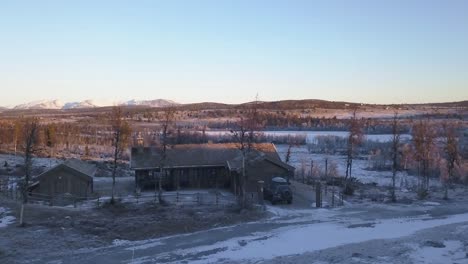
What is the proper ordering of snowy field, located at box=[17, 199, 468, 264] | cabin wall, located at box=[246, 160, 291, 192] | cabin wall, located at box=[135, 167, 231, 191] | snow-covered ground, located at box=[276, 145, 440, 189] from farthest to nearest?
snow-covered ground, located at box=[276, 145, 440, 189] < cabin wall, located at box=[135, 167, 231, 191] < cabin wall, located at box=[246, 160, 291, 192] < snowy field, located at box=[17, 199, 468, 264]

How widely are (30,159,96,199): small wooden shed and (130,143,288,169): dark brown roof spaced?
14.0 feet

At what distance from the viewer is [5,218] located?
2994 cm

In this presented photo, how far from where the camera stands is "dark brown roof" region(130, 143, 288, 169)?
4419 centimetres

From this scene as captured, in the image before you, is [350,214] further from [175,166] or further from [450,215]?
[175,166]

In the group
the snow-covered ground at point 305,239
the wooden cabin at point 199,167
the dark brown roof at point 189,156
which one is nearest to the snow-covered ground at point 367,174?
the dark brown roof at point 189,156

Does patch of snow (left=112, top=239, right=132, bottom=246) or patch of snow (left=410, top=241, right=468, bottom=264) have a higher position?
patch of snow (left=410, top=241, right=468, bottom=264)

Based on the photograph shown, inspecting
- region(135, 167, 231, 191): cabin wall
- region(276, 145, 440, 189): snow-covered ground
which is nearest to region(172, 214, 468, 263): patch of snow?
region(135, 167, 231, 191): cabin wall

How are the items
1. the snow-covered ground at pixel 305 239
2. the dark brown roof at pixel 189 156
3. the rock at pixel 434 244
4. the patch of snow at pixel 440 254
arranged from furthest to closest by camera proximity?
the dark brown roof at pixel 189 156 < the rock at pixel 434 244 < the snow-covered ground at pixel 305 239 < the patch of snow at pixel 440 254

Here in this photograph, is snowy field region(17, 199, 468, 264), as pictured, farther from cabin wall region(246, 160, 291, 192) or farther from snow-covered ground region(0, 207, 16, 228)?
cabin wall region(246, 160, 291, 192)

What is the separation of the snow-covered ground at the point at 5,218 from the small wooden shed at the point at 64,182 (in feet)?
28.8

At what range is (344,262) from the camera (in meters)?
21.1

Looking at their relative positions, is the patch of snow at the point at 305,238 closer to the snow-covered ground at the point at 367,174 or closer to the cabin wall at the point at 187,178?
the cabin wall at the point at 187,178

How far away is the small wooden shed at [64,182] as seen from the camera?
41062 millimetres

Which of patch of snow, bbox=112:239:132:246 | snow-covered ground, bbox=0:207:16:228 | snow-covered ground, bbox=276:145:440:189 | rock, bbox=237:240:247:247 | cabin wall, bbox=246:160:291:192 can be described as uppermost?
cabin wall, bbox=246:160:291:192
